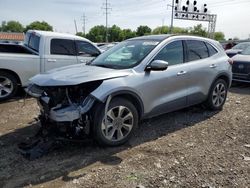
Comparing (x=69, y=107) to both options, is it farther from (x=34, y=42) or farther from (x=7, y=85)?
(x=34, y=42)

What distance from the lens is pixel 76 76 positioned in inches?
181

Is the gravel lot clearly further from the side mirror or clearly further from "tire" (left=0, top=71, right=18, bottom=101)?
"tire" (left=0, top=71, right=18, bottom=101)

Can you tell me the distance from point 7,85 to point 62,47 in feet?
6.13

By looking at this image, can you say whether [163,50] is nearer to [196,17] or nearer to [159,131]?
[159,131]

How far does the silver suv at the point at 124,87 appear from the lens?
4.48 meters

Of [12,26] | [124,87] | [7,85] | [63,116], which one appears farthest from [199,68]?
[12,26]

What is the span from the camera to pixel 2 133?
5422 millimetres

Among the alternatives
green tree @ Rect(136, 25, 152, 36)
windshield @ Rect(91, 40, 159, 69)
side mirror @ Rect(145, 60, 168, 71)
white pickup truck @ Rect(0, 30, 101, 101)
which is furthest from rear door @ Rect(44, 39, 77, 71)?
green tree @ Rect(136, 25, 152, 36)

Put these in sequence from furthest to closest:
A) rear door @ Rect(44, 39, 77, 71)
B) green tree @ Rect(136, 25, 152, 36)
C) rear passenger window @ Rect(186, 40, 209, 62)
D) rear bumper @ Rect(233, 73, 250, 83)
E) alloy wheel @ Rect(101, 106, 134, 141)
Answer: green tree @ Rect(136, 25, 152, 36), rear bumper @ Rect(233, 73, 250, 83), rear door @ Rect(44, 39, 77, 71), rear passenger window @ Rect(186, 40, 209, 62), alloy wheel @ Rect(101, 106, 134, 141)

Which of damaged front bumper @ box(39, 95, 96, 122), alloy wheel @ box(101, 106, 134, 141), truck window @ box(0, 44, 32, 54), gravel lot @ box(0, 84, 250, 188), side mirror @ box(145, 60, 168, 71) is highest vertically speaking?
truck window @ box(0, 44, 32, 54)

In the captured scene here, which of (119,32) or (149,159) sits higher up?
(119,32)

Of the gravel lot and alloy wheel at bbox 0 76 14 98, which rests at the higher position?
alloy wheel at bbox 0 76 14 98

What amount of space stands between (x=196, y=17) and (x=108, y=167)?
2125 inches

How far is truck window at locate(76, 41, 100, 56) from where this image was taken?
9023 mm
